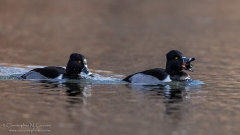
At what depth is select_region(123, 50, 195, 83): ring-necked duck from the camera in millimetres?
20281

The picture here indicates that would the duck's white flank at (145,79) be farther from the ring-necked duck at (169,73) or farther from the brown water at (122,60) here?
the brown water at (122,60)

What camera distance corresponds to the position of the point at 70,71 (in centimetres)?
2052

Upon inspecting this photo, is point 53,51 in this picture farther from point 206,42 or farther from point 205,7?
point 205,7

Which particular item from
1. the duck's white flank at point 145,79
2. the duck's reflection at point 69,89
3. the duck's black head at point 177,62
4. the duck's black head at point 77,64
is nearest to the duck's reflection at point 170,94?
the duck's white flank at point 145,79

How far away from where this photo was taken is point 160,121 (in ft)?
48.2

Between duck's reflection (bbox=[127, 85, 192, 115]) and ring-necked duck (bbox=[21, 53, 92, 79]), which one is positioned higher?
ring-necked duck (bbox=[21, 53, 92, 79])

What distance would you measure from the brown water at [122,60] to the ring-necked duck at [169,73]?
18.7 inches

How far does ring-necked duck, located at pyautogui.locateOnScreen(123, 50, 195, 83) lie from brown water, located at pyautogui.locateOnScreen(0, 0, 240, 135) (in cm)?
48

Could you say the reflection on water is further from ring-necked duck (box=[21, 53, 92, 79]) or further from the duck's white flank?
ring-necked duck (box=[21, 53, 92, 79])

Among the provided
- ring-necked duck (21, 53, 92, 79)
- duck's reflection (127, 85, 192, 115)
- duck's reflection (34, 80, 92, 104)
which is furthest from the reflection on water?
ring-necked duck (21, 53, 92, 79)

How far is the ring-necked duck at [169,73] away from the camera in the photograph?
20281 mm

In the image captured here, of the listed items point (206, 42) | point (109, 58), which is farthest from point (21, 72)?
point (206, 42)

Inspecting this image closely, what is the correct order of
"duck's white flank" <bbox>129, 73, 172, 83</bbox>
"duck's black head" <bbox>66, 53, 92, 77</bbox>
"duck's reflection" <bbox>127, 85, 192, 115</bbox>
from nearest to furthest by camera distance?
"duck's reflection" <bbox>127, 85, 192, 115</bbox> < "duck's white flank" <bbox>129, 73, 172, 83</bbox> < "duck's black head" <bbox>66, 53, 92, 77</bbox>

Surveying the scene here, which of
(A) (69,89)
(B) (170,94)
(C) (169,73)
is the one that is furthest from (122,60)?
(B) (170,94)
